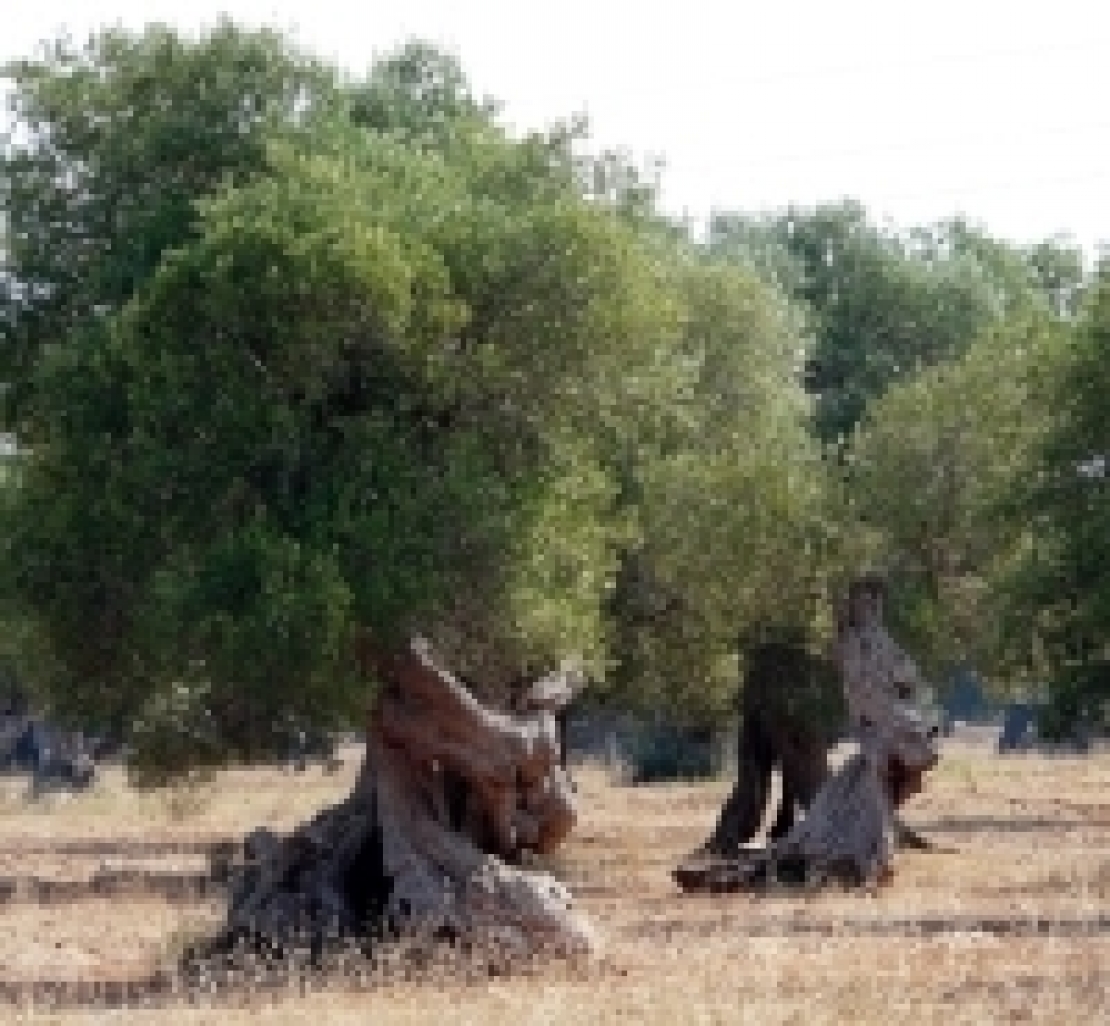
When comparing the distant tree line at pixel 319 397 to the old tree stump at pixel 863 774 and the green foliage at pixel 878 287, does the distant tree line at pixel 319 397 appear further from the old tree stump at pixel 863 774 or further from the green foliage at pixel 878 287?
the green foliage at pixel 878 287

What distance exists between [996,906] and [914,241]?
121ft

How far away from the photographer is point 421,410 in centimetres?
2617

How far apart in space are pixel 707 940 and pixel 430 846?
334 cm

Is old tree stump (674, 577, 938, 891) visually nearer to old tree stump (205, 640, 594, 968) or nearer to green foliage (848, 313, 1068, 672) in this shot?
green foliage (848, 313, 1068, 672)

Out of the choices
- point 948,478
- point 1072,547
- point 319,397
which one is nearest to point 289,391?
point 319,397

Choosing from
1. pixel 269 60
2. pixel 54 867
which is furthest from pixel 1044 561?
pixel 54 867

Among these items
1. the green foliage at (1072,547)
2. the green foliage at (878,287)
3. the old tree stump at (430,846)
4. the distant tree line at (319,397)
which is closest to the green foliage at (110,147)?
the distant tree line at (319,397)

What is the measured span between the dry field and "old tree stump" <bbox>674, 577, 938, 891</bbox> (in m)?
0.72

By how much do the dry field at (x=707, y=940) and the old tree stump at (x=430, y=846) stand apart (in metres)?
1.10

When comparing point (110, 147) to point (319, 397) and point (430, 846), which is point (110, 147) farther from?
point (430, 846)

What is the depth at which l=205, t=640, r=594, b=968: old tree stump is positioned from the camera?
26062 millimetres

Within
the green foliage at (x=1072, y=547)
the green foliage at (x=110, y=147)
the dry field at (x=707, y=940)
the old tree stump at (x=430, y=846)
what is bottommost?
the dry field at (x=707, y=940)

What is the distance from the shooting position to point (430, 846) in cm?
2725

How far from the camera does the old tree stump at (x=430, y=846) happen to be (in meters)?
26.1
